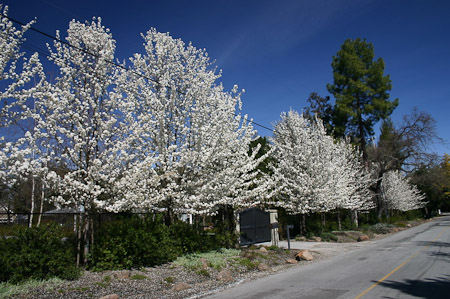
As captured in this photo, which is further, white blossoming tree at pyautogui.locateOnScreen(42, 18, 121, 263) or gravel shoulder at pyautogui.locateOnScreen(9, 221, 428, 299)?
white blossoming tree at pyautogui.locateOnScreen(42, 18, 121, 263)

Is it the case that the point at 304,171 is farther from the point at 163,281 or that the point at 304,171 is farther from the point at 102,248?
the point at 102,248

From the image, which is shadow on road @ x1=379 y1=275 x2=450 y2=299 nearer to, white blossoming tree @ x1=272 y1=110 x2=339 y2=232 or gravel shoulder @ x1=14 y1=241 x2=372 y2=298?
gravel shoulder @ x1=14 y1=241 x2=372 y2=298

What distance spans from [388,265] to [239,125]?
7843 millimetres

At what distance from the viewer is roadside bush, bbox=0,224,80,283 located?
7.13 metres

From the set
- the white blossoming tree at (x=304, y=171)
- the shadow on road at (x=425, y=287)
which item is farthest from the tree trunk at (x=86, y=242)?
the white blossoming tree at (x=304, y=171)

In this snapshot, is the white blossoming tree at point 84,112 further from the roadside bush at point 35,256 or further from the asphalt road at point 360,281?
the asphalt road at point 360,281

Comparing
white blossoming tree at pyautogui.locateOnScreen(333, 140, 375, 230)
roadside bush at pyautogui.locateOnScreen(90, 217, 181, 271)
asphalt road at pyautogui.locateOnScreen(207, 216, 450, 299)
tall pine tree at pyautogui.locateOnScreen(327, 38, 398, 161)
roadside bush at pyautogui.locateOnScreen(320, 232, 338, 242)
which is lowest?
roadside bush at pyautogui.locateOnScreen(320, 232, 338, 242)

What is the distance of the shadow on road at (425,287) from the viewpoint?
648 cm

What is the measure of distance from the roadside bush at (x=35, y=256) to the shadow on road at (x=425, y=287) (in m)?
7.91

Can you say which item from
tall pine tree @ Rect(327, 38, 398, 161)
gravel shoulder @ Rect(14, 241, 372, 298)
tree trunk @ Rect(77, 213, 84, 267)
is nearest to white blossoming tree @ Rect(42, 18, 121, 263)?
tree trunk @ Rect(77, 213, 84, 267)

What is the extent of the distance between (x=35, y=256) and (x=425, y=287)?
924 centimetres

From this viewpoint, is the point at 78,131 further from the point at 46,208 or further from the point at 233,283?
the point at 46,208

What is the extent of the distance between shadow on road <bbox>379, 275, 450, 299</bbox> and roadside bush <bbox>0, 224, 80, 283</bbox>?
7.91m

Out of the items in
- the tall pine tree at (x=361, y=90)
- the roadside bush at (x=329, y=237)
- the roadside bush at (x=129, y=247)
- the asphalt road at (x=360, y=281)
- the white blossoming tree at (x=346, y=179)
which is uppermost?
the tall pine tree at (x=361, y=90)
